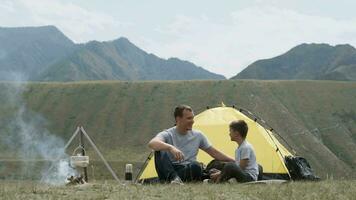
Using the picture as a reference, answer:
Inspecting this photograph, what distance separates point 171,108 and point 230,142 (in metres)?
81.2

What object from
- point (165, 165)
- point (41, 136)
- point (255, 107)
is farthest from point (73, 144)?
point (165, 165)

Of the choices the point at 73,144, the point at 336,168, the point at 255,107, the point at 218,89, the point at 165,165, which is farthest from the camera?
the point at 218,89

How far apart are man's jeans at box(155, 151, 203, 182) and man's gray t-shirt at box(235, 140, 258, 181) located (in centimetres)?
86

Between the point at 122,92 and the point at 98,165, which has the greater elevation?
the point at 122,92

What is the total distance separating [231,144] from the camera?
1548 centimetres

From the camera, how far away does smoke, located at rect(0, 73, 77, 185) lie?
67.1 metres

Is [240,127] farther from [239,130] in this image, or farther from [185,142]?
[185,142]

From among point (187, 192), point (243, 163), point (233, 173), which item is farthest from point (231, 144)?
point (187, 192)

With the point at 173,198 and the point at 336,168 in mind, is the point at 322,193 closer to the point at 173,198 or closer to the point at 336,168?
the point at 173,198

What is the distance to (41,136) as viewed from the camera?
87.7 metres

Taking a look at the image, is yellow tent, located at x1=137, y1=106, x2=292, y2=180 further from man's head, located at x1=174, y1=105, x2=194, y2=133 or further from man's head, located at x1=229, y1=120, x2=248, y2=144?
man's head, located at x1=174, y1=105, x2=194, y2=133

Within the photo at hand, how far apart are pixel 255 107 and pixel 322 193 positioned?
86.1 metres

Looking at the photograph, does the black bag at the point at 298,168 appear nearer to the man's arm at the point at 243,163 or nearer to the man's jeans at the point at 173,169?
the man's arm at the point at 243,163

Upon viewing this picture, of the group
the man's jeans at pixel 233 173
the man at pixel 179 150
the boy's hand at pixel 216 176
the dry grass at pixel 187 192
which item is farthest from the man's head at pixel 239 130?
the dry grass at pixel 187 192
